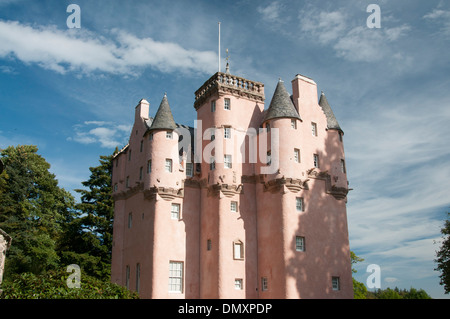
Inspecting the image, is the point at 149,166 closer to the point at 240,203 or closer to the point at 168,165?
the point at 168,165

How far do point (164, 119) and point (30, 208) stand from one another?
70.5ft

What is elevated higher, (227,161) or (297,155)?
(297,155)

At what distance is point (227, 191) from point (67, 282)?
59.0 ft

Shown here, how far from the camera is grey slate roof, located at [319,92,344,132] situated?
43.4 meters

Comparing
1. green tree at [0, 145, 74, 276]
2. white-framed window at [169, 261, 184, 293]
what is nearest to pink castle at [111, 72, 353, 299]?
white-framed window at [169, 261, 184, 293]

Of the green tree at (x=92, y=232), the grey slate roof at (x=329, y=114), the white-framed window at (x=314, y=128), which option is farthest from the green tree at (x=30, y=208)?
the grey slate roof at (x=329, y=114)

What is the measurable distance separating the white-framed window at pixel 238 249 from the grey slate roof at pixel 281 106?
11.4 m

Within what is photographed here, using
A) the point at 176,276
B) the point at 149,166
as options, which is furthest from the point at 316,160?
the point at 176,276

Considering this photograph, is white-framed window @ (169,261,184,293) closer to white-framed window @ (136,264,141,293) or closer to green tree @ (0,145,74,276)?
white-framed window @ (136,264,141,293)

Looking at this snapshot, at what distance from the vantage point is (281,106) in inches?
1606

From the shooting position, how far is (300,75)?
42.8 meters

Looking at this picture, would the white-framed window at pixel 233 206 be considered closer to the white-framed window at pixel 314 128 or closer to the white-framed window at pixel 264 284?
the white-framed window at pixel 264 284

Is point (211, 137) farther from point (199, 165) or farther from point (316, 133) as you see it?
point (316, 133)

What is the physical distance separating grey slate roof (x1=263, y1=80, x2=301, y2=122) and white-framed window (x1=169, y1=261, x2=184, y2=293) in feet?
49.5
